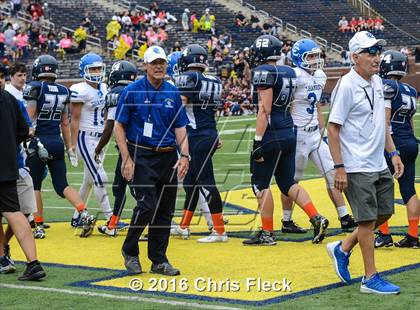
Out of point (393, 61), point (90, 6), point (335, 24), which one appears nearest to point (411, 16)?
point (335, 24)

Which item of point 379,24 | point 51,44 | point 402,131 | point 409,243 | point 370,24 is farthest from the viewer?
point 379,24

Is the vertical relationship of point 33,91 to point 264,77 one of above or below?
below

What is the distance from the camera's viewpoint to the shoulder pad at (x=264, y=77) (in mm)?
8562

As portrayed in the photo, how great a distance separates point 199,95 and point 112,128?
3.11ft

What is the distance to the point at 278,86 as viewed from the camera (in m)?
8.73

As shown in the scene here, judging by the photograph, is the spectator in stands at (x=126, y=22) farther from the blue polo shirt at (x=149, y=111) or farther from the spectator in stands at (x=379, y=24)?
the blue polo shirt at (x=149, y=111)

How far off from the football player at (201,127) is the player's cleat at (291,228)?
0.86 m

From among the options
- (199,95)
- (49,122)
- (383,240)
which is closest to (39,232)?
(49,122)

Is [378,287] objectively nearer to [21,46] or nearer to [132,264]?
[132,264]

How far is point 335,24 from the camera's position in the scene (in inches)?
1667

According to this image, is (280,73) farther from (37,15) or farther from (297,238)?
(37,15)

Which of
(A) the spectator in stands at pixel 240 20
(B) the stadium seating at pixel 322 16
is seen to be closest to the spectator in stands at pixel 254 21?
(A) the spectator in stands at pixel 240 20

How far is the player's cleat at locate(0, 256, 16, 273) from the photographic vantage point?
24.9ft

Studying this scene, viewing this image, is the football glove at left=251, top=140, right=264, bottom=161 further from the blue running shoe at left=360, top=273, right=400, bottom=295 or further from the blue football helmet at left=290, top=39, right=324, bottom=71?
the blue running shoe at left=360, top=273, right=400, bottom=295
